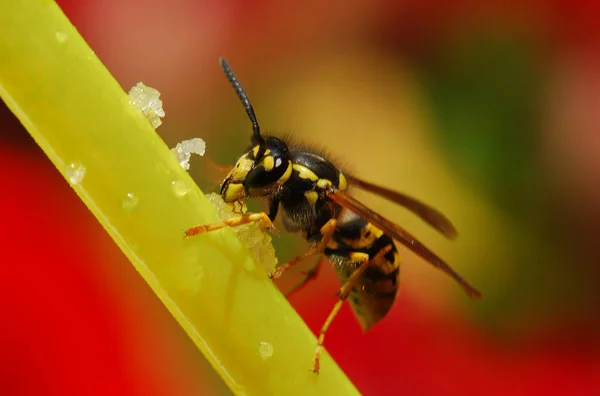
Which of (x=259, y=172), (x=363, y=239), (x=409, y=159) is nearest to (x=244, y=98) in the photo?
(x=259, y=172)

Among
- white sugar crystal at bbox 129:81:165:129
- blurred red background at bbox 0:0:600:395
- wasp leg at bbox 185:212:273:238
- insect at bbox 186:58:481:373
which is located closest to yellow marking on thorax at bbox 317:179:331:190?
insect at bbox 186:58:481:373

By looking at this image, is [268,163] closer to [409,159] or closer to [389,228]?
[389,228]

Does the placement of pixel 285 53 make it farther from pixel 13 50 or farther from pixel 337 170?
pixel 13 50

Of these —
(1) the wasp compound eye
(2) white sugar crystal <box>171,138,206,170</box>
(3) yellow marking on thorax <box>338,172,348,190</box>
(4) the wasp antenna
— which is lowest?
(3) yellow marking on thorax <box>338,172,348,190</box>

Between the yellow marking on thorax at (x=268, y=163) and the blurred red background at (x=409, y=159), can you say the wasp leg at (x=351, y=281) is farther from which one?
the blurred red background at (x=409, y=159)

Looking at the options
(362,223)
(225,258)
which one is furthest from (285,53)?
(225,258)

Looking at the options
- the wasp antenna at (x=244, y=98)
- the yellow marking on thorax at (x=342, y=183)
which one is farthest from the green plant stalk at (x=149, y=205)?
the yellow marking on thorax at (x=342, y=183)

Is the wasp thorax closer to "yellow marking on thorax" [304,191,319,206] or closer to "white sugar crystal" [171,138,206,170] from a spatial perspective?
"yellow marking on thorax" [304,191,319,206]

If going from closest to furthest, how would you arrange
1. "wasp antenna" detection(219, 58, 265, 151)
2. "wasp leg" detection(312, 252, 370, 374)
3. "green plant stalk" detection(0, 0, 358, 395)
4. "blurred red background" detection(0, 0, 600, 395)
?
"green plant stalk" detection(0, 0, 358, 395), "wasp antenna" detection(219, 58, 265, 151), "wasp leg" detection(312, 252, 370, 374), "blurred red background" detection(0, 0, 600, 395)
